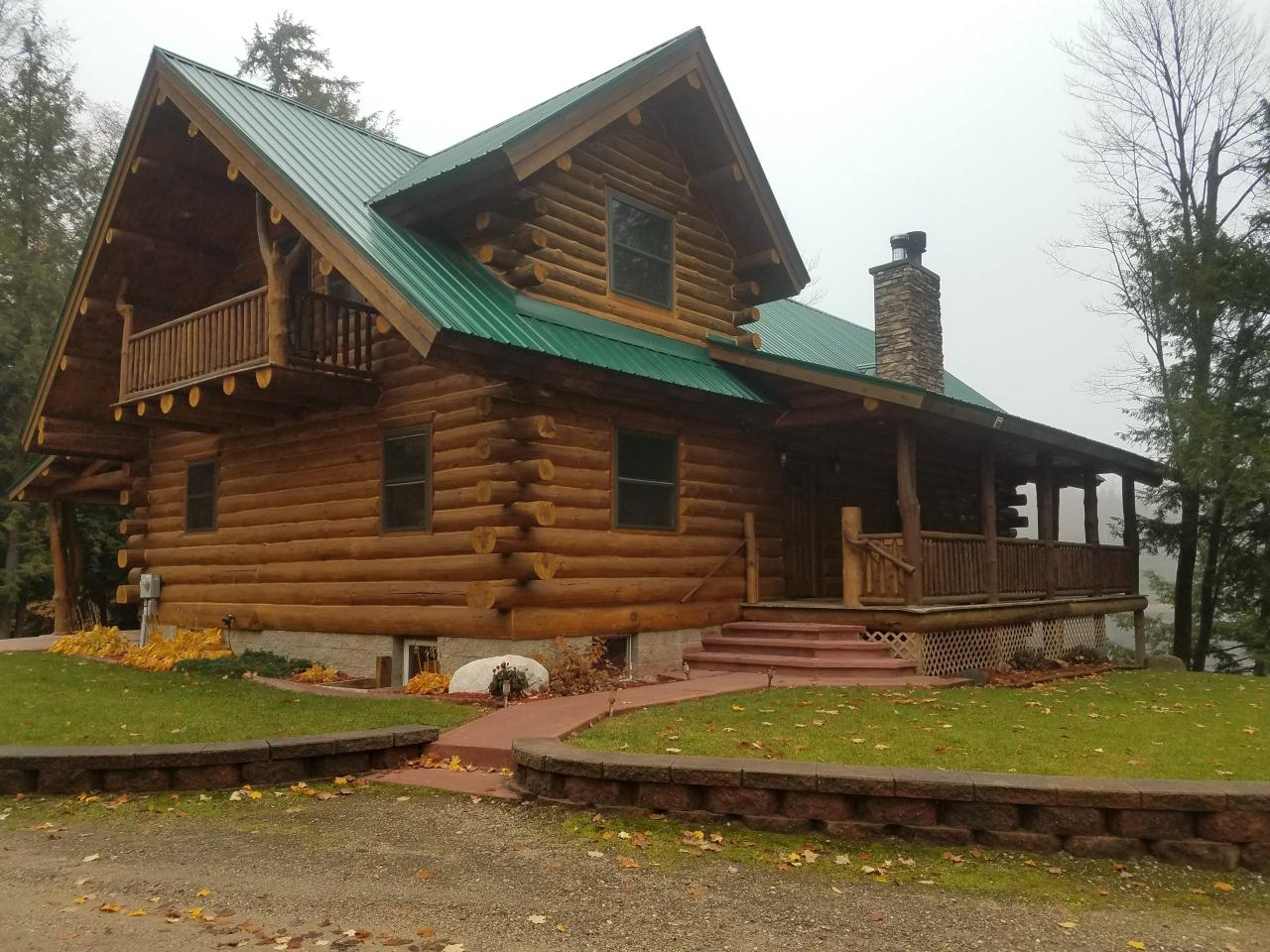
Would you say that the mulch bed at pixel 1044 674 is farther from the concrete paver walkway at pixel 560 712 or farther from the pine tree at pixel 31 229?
the pine tree at pixel 31 229

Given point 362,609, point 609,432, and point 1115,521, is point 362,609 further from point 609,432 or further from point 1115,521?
point 1115,521

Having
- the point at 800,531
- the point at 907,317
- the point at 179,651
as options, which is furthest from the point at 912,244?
the point at 179,651

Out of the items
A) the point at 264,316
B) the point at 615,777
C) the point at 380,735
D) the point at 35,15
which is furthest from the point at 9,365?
the point at 615,777

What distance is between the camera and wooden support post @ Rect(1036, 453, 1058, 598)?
16.6 metres

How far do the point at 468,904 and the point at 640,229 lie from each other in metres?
11.8

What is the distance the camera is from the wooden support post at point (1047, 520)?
16609 mm

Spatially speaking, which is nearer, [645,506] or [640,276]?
[645,506]

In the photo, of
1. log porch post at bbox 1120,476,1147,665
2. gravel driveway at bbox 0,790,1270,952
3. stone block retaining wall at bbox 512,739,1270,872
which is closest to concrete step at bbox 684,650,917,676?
stone block retaining wall at bbox 512,739,1270,872

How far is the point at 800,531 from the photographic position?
16.7 meters

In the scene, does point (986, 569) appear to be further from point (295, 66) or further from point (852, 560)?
point (295, 66)

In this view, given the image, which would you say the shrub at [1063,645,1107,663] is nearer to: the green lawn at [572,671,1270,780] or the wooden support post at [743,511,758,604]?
the green lawn at [572,671,1270,780]

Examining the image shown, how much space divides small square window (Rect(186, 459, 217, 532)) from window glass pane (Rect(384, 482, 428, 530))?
16.1ft

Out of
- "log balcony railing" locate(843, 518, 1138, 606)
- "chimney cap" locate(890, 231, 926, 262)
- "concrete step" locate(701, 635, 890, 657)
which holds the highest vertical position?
"chimney cap" locate(890, 231, 926, 262)

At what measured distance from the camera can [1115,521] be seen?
86.1 feet
